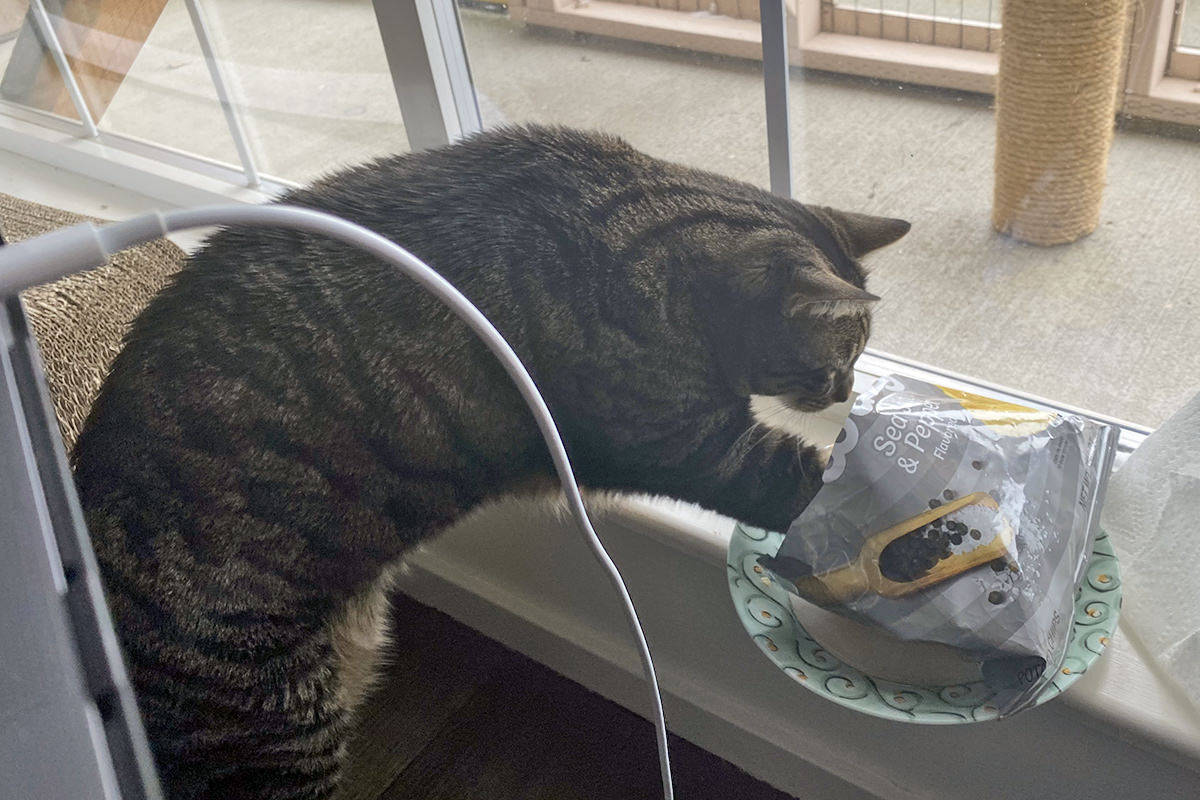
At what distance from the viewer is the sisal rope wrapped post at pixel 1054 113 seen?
0.74 m

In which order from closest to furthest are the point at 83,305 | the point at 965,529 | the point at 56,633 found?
the point at 56,633, the point at 965,529, the point at 83,305

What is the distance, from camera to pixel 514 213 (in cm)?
72

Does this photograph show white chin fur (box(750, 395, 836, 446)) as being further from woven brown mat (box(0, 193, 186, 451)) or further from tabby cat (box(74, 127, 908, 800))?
woven brown mat (box(0, 193, 186, 451))

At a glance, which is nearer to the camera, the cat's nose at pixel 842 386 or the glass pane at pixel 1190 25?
the glass pane at pixel 1190 25

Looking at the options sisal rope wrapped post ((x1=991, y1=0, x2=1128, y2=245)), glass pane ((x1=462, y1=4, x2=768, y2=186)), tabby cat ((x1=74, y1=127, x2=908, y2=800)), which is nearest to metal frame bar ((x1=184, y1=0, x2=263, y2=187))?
→ glass pane ((x1=462, y1=4, x2=768, y2=186))

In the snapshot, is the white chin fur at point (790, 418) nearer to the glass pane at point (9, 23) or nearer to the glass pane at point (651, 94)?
the glass pane at point (651, 94)

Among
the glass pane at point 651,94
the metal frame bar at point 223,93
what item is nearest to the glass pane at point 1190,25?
the glass pane at point 651,94

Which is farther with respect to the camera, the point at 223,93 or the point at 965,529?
the point at 223,93

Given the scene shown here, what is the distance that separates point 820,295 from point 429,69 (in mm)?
607

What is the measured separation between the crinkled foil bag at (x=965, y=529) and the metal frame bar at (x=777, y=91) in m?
0.30

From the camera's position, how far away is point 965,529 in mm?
657

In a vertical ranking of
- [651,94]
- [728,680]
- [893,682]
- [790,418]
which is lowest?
[728,680]

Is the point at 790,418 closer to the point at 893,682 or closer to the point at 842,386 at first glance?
the point at 842,386

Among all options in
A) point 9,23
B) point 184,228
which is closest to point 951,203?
point 184,228
